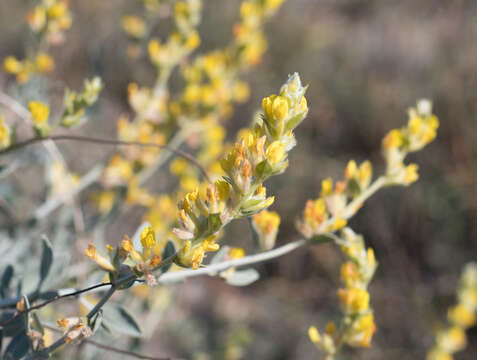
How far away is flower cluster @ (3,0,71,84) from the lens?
129 cm

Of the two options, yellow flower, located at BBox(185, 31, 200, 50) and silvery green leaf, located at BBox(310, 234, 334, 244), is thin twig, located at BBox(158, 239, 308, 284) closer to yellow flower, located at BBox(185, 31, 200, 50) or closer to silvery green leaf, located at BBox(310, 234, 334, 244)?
silvery green leaf, located at BBox(310, 234, 334, 244)

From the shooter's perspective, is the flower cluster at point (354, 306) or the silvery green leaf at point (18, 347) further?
the flower cluster at point (354, 306)

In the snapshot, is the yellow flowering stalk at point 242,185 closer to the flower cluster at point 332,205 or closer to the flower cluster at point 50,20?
the flower cluster at point 332,205

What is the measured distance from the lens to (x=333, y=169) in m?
5.44

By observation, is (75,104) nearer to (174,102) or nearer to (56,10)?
(56,10)

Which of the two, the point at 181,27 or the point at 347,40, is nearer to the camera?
the point at 181,27

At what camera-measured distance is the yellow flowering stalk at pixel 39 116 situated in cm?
86

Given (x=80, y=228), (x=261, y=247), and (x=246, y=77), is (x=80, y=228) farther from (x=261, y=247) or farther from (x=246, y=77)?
(x=246, y=77)

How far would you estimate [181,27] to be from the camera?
55.6 inches

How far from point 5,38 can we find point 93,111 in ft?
20.4

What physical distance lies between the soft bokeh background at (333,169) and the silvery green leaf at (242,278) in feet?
3.21

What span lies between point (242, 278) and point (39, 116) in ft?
1.63

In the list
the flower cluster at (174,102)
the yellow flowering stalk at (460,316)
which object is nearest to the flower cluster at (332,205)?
the flower cluster at (174,102)

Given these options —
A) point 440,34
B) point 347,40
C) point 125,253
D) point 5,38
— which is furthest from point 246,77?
point 125,253
